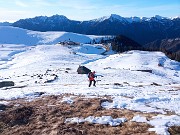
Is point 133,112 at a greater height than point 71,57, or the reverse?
point 133,112

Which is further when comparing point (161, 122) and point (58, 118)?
point (58, 118)

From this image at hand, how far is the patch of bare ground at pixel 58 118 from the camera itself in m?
19.6

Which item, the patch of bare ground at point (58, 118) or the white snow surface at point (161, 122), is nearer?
the white snow surface at point (161, 122)

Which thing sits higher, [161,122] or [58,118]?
[161,122]

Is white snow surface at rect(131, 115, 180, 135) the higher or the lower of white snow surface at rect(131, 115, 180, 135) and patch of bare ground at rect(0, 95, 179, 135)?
the higher

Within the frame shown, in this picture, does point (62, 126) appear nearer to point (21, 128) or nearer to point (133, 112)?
point (21, 128)

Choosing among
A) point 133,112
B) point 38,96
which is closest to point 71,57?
point 38,96

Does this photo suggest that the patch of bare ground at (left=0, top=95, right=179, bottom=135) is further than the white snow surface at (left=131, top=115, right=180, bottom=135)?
Yes

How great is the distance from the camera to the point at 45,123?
21703mm

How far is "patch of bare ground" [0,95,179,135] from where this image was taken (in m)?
19.6

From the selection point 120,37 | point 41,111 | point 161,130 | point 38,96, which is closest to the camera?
point 161,130

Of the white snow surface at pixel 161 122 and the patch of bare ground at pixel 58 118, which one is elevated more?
the white snow surface at pixel 161 122

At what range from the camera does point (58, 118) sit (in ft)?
73.3

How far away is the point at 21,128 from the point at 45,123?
159cm
